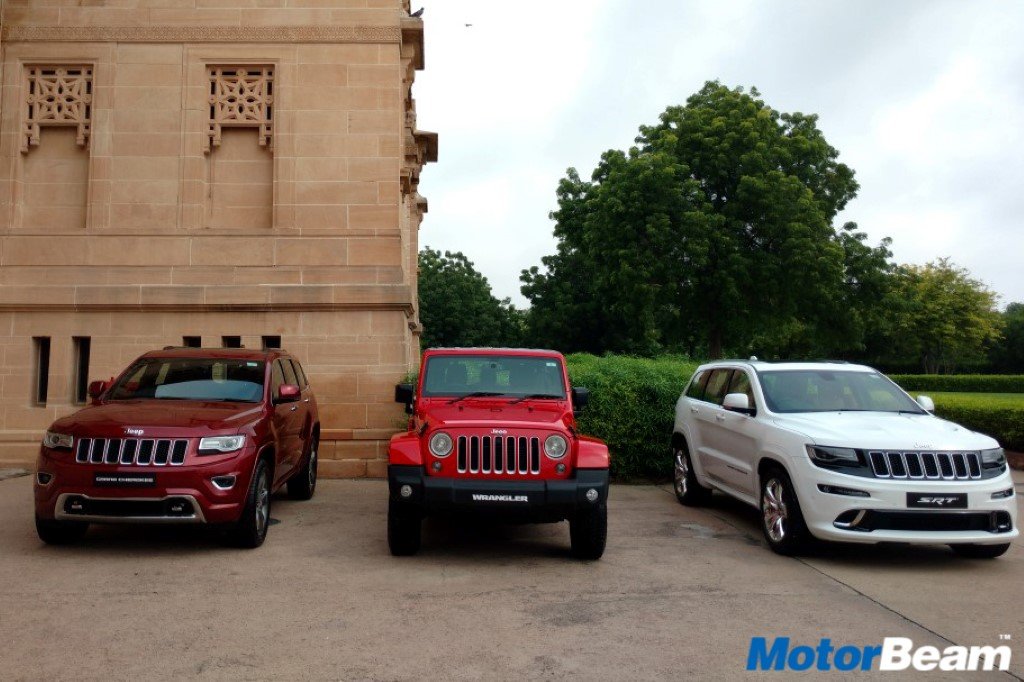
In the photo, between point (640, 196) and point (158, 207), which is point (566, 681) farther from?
point (640, 196)

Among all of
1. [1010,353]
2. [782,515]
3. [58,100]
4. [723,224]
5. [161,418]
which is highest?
[723,224]

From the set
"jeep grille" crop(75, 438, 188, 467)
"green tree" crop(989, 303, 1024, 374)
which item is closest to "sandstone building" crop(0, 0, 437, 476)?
"jeep grille" crop(75, 438, 188, 467)

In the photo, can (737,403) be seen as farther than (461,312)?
No

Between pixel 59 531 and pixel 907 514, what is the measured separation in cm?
726

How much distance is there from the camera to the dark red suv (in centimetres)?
654

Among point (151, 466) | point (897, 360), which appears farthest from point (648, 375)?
point (897, 360)

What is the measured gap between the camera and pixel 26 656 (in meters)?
4.43

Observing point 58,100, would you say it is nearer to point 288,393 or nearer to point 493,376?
point 288,393

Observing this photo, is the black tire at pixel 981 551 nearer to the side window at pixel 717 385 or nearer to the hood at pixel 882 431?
the hood at pixel 882 431

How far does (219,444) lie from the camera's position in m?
6.83

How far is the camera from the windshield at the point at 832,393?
792cm

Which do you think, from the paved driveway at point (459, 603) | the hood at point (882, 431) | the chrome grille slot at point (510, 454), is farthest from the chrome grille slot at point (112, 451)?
the hood at point (882, 431)

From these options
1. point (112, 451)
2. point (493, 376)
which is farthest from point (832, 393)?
point (112, 451)

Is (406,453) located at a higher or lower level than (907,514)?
higher
